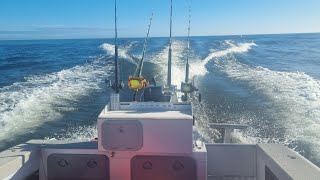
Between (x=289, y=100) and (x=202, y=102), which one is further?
(x=289, y=100)

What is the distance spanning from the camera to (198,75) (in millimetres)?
17984

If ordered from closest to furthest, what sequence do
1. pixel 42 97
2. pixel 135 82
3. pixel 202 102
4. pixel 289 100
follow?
pixel 135 82
pixel 202 102
pixel 289 100
pixel 42 97

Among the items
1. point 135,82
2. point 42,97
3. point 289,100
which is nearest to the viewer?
point 135,82

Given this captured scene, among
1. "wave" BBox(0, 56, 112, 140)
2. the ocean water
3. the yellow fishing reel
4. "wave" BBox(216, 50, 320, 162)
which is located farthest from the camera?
"wave" BBox(0, 56, 112, 140)

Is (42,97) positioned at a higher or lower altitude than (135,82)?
lower

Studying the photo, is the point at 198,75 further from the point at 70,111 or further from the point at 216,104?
Answer: the point at 70,111

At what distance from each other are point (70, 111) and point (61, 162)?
746cm

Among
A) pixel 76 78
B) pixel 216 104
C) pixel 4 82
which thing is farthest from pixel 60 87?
pixel 216 104

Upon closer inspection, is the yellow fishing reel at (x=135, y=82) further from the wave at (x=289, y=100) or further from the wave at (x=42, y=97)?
the wave at (x=42, y=97)

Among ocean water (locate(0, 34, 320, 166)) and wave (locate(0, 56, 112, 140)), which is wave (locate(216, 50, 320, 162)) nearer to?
ocean water (locate(0, 34, 320, 166))

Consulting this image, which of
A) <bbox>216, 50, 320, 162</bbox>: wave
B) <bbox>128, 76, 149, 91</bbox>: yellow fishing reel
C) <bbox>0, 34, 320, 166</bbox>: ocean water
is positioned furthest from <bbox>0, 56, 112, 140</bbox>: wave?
<bbox>128, 76, 149, 91</bbox>: yellow fishing reel

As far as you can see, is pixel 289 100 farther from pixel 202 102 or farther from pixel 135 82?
pixel 135 82

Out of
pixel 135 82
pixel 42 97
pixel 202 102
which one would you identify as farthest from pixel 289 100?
pixel 135 82

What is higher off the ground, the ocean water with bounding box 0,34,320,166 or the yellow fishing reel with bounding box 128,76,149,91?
the yellow fishing reel with bounding box 128,76,149,91
